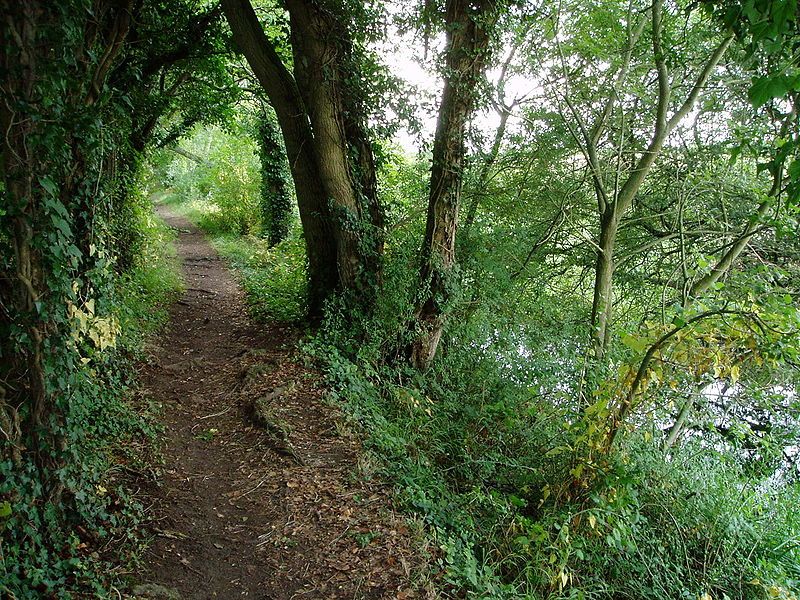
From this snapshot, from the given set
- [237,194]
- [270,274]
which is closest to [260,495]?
[270,274]

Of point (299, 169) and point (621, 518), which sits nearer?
point (621, 518)

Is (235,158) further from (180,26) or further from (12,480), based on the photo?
(12,480)

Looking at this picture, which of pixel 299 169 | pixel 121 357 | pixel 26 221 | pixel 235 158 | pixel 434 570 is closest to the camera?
pixel 26 221

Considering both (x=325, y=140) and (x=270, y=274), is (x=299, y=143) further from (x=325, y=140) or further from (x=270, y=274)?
(x=270, y=274)

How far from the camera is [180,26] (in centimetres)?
848

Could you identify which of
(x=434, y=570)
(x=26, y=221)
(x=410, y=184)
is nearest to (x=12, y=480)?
(x=26, y=221)

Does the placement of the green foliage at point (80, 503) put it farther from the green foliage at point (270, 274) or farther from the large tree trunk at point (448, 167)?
the large tree trunk at point (448, 167)

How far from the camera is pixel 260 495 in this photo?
181 inches

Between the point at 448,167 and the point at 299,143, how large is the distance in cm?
211

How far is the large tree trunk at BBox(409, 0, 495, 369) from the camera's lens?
677 centimetres

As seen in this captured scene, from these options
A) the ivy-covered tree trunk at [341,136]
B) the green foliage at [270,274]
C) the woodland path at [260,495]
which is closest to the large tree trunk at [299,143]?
the ivy-covered tree trunk at [341,136]

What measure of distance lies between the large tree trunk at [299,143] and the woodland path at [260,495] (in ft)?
4.02

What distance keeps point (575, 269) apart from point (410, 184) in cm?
395

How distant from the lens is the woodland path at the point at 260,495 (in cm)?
375
